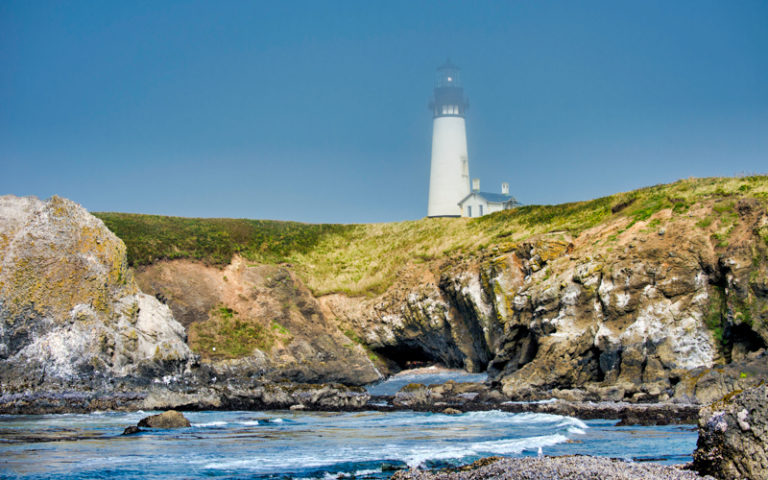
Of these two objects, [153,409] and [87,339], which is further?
[87,339]

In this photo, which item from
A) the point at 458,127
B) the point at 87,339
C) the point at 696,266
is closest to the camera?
the point at 696,266

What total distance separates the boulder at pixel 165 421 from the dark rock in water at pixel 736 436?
18.6m

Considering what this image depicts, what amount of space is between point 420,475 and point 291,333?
3758cm

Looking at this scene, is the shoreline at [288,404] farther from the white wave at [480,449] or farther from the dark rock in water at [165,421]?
the dark rock in water at [165,421]

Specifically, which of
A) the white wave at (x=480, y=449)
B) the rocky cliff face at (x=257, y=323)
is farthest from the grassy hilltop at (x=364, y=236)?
the white wave at (x=480, y=449)

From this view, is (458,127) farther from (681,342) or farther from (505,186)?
(681,342)

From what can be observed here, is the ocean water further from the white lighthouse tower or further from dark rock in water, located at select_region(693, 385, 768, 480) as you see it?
the white lighthouse tower

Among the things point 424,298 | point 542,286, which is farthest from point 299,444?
point 424,298

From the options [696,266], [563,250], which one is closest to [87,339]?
[563,250]

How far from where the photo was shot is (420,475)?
14930mm

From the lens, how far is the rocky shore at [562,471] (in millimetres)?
12352

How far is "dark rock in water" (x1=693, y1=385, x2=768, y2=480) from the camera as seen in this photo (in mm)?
11867

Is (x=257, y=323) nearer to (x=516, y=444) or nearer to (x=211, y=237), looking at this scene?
(x=211, y=237)

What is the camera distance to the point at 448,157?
76.7 metres
